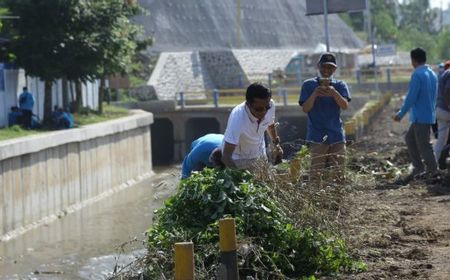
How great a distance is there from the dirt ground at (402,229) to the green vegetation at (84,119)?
14.3 m

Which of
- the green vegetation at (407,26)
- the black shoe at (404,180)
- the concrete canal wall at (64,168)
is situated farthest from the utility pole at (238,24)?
the black shoe at (404,180)

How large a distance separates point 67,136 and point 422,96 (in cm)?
1568

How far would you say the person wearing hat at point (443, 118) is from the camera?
640 inches

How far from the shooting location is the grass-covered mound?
29.5ft

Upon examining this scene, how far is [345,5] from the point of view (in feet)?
56.4

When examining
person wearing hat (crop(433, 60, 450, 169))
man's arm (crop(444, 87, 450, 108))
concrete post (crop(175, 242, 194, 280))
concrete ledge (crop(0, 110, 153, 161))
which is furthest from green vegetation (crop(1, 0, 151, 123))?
concrete post (crop(175, 242, 194, 280))

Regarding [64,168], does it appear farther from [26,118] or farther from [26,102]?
[26,102]

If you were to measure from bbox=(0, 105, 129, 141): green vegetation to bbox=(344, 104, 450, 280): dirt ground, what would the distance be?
1432 cm

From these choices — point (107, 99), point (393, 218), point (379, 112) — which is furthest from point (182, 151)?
point (393, 218)

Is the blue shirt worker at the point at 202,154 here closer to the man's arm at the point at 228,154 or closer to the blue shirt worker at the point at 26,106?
the man's arm at the point at 228,154

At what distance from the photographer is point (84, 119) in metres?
36.1

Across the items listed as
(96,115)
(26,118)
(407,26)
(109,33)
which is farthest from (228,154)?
(407,26)

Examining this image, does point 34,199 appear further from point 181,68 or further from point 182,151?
point 181,68

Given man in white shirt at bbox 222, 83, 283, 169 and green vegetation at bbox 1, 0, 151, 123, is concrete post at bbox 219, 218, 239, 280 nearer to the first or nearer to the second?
man in white shirt at bbox 222, 83, 283, 169
